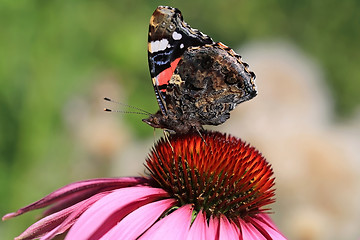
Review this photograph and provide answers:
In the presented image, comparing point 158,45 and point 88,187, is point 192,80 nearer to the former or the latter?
point 158,45

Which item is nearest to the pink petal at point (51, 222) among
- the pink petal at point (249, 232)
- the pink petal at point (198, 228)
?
the pink petal at point (198, 228)

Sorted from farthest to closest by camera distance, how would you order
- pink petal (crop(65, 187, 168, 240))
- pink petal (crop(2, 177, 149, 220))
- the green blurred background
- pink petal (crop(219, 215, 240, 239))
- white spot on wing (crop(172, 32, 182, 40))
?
the green blurred background < white spot on wing (crop(172, 32, 182, 40)) < pink petal (crop(2, 177, 149, 220)) < pink petal (crop(219, 215, 240, 239)) < pink petal (crop(65, 187, 168, 240))

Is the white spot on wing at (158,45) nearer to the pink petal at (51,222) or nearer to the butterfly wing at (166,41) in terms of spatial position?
the butterfly wing at (166,41)

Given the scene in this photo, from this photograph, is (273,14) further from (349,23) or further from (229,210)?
(229,210)

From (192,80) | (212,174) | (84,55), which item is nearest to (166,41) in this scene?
(192,80)

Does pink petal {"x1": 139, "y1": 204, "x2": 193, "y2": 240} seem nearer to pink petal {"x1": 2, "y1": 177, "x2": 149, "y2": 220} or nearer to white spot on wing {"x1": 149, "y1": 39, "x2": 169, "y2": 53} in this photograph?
pink petal {"x1": 2, "y1": 177, "x2": 149, "y2": 220}

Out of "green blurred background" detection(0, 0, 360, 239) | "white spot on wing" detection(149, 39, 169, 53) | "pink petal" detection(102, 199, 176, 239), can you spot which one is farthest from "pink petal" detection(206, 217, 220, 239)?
"green blurred background" detection(0, 0, 360, 239)

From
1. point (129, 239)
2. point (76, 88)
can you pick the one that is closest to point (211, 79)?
point (129, 239)
